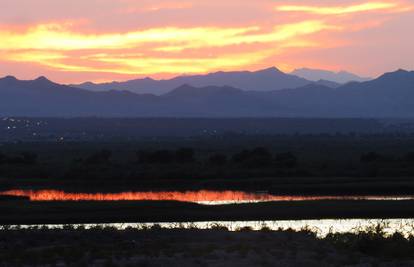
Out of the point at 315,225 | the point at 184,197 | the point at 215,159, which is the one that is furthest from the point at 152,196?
the point at 215,159

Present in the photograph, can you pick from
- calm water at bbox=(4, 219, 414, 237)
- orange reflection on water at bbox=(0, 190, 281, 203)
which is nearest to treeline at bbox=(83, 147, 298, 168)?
orange reflection on water at bbox=(0, 190, 281, 203)

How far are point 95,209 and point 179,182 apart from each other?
740 inches

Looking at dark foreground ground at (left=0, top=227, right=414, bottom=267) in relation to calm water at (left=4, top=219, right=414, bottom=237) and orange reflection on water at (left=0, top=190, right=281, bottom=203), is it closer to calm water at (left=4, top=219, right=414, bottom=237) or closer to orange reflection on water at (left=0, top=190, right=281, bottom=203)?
calm water at (left=4, top=219, right=414, bottom=237)

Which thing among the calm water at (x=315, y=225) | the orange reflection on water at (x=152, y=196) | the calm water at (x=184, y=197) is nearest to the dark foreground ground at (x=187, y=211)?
the calm water at (x=315, y=225)

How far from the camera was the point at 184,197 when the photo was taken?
5169cm

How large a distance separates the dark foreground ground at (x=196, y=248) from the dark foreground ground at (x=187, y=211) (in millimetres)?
6688

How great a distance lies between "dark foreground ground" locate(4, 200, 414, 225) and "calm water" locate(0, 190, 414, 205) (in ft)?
11.5

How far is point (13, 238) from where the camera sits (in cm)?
3241

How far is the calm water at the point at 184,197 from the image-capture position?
4869cm

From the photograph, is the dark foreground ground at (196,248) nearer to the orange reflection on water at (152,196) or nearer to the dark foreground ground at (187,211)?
the dark foreground ground at (187,211)

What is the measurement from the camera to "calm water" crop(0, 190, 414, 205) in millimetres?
48688

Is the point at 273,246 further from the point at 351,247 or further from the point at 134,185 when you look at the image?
the point at 134,185

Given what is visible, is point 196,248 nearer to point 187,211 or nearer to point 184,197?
point 187,211

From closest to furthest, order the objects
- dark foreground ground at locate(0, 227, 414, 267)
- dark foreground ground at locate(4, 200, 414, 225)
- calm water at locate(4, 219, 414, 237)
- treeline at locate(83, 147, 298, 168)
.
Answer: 1. dark foreground ground at locate(0, 227, 414, 267)
2. calm water at locate(4, 219, 414, 237)
3. dark foreground ground at locate(4, 200, 414, 225)
4. treeline at locate(83, 147, 298, 168)
